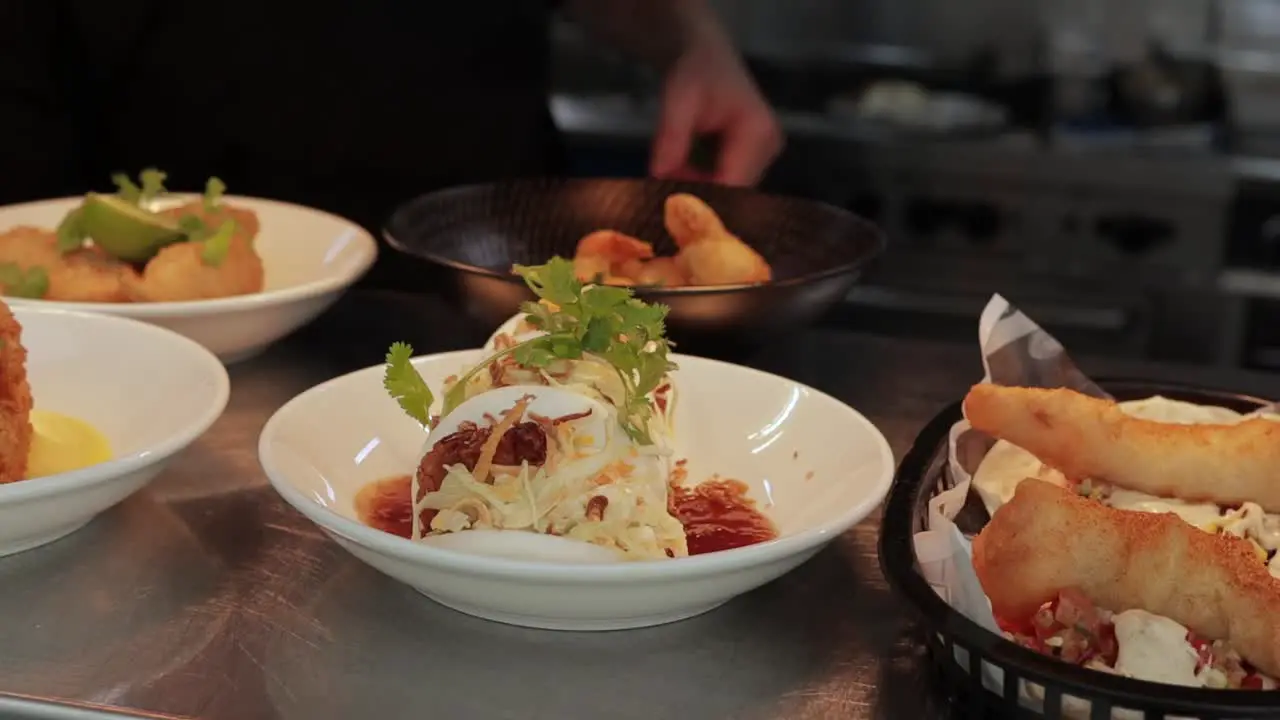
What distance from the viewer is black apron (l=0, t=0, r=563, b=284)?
8.02ft

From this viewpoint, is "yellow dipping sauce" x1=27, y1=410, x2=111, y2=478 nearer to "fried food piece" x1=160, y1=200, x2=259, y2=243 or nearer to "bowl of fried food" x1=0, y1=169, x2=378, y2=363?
"bowl of fried food" x1=0, y1=169, x2=378, y2=363

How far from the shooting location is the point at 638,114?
11.9 feet

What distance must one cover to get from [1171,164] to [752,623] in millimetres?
2496

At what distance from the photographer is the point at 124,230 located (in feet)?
5.34

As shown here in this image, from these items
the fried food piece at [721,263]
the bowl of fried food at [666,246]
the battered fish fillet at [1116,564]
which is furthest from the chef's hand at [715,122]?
the battered fish fillet at [1116,564]

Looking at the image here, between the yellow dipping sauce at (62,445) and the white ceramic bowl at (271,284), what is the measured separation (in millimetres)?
149

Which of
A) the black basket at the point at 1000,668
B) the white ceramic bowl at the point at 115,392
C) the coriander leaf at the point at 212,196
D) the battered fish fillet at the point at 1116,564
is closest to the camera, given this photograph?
the black basket at the point at 1000,668

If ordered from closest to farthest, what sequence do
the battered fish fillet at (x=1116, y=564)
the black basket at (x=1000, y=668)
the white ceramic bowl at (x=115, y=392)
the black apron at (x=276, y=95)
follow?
1. the black basket at (x=1000, y=668)
2. the battered fish fillet at (x=1116, y=564)
3. the white ceramic bowl at (x=115, y=392)
4. the black apron at (x=276, y=95)

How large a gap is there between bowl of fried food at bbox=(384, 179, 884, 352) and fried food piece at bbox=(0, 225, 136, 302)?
1.03ft


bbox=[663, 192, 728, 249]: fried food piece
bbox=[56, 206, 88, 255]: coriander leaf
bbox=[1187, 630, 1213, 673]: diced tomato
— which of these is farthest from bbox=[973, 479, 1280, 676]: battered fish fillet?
bbox=[56, 206, 88, 255]: coriander leaf

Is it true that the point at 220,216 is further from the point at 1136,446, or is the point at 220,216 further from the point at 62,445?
the point at 1136,446

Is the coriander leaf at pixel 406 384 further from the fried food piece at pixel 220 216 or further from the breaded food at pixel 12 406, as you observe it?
the fried food piece at pixel 220 216

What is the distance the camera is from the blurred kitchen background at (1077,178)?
128 inches

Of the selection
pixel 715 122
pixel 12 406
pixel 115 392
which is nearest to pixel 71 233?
pixel 115 392
